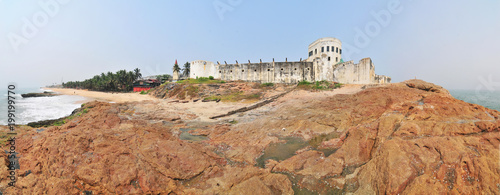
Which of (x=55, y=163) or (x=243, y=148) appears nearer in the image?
(x=55, y=163)

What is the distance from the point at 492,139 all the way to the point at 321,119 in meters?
7.98

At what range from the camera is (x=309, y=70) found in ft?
129

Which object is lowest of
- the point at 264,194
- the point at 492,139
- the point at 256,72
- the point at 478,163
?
the point at 264,194

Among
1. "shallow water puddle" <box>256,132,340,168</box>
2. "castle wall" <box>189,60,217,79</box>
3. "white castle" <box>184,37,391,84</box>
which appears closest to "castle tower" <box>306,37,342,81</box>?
"white castle" <box>184,37,391,84</box>

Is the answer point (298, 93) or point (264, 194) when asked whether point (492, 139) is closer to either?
point (264, 194)

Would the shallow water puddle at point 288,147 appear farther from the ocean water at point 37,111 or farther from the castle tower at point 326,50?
the castle tower at point 326,50

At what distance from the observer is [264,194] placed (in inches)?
212

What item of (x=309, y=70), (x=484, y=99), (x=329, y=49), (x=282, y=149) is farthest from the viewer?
(x=484, y=99)

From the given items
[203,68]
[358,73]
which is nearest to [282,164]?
[358,73]

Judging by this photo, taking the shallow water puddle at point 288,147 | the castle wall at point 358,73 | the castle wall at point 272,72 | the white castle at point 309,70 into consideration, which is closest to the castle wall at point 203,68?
the white castle at point 309,70

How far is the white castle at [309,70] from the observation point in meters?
32.1

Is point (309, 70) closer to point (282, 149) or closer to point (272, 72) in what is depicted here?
point (272, 72)

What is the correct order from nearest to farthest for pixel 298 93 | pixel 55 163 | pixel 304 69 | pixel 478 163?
1. pixel 478 163
2. pixel 55 163
3. pixel 298 93
4. pixel 304 69

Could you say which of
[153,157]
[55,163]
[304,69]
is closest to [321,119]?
[153,157]
